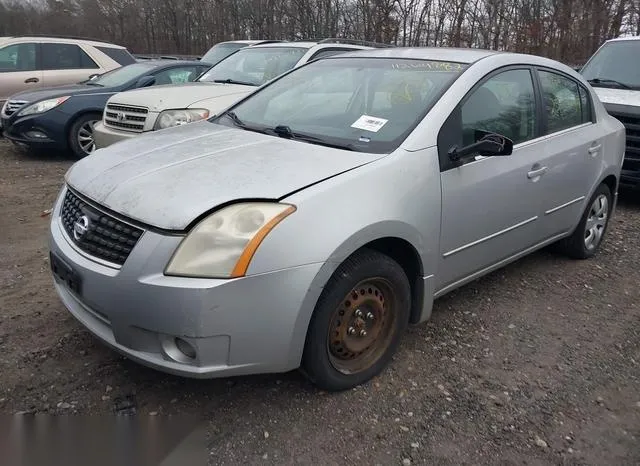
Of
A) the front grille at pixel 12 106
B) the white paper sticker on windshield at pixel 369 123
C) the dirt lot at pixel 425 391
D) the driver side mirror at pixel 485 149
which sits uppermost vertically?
the white paper sticker on windshield at pixel 369 123

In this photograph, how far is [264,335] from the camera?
7.82 feet

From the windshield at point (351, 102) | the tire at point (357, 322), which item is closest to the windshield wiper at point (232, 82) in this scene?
the windshield at point (351, 102)

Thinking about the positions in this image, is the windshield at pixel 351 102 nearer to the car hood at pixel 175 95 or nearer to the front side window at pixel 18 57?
the car hood at pixel 175 95

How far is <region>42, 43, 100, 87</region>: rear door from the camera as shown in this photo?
9992 millimetres

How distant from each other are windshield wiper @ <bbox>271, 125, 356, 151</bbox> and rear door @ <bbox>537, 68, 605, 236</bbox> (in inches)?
61.1

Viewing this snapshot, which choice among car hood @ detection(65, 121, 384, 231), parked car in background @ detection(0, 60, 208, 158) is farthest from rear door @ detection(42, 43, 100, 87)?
car hood @ detection(65, 121, 384, 231)

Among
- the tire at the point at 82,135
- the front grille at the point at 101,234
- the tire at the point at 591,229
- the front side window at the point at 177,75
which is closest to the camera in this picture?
the front grille at the point at 101,234

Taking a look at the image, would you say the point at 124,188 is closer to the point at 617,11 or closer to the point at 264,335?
the point at 264,335

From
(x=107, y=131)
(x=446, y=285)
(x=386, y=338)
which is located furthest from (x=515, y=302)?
(x=107, y=131)

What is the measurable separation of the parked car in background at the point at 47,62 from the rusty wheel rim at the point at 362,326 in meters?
9.02

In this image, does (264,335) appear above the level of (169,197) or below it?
below

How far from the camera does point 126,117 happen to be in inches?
254

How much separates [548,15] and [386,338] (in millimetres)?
19464

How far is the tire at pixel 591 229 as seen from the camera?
459cm
